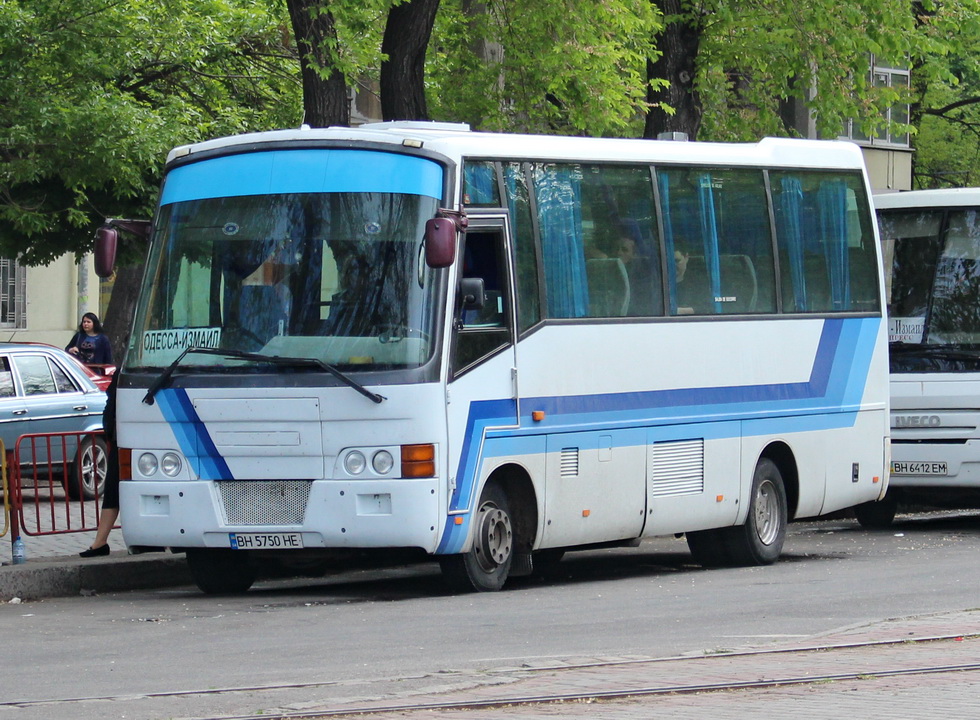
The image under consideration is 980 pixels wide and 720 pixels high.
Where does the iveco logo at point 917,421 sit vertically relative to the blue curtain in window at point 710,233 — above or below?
below

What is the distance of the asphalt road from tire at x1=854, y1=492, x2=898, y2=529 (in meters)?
2.94

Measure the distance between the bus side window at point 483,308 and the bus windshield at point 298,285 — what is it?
0.30 m

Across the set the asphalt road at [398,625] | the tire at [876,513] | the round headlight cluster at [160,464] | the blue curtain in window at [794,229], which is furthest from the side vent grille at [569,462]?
the tire at [876,513]

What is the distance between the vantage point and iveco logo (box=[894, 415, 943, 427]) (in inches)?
686

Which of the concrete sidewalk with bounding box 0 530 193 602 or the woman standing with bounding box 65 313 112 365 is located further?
the woman standing with bounding box 65 313 112 365

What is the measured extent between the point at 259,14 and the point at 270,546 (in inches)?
647

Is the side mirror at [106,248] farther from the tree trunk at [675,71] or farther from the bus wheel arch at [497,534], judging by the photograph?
the tree trunk at [675,71]

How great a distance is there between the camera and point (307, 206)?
39.4 feet

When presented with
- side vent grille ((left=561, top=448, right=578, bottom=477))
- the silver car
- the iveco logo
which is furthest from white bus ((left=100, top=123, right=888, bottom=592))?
the silver car

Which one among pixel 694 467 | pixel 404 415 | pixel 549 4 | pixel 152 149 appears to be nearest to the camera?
pixel 404 415

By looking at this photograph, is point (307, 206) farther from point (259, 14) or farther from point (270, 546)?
point (259, 14)

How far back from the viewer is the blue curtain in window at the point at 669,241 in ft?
45.3

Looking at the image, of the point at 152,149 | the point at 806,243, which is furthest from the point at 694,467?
the point at 152,149

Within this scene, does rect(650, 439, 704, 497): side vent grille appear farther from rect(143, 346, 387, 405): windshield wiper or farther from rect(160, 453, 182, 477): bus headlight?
rect(160, 453, 182, 477): bus headlight
